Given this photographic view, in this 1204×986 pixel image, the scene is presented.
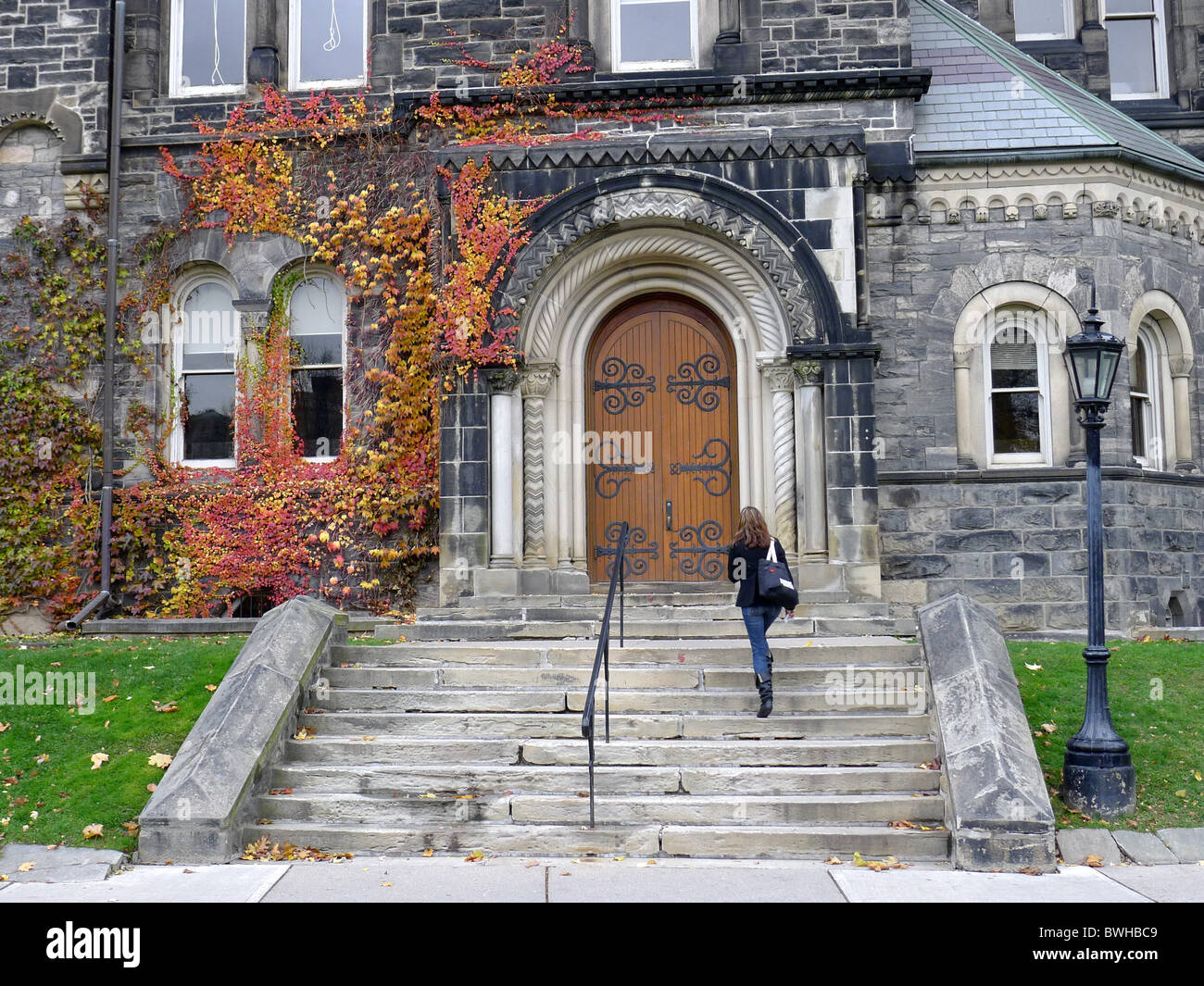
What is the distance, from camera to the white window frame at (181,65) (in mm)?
14234

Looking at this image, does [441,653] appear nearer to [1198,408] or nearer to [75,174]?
[75,174]

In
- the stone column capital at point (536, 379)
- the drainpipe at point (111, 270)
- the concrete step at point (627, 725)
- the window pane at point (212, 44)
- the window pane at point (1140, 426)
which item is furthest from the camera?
the window pane at point (212, 44)

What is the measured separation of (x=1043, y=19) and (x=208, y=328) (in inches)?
456

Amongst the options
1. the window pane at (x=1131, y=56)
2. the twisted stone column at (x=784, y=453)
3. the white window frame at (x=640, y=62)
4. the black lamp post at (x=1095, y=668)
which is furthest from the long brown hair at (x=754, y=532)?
the window pane at (x=1131, y=56)

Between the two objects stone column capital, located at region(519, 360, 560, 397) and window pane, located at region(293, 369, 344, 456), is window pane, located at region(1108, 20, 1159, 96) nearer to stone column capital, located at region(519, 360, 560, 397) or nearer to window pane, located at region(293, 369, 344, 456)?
stone column capital, located at region(519, 360, 560, 397)

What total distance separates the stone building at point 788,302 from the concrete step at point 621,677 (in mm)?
2179

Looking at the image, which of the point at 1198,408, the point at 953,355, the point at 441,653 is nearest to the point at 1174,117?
the point at 1198,408

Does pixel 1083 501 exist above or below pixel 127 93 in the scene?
below

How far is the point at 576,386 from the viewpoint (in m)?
12.6

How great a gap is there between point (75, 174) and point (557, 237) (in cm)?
604

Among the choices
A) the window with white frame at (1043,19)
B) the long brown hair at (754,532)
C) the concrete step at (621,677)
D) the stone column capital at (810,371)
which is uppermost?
the window with white frame at (1043,19)

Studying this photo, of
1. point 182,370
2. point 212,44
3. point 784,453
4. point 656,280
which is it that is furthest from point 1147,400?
point 212,44

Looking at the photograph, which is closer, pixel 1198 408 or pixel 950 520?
pixel 950 520

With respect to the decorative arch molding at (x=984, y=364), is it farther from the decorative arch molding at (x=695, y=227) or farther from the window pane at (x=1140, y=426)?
the decorative arch molding at (x=695, y=227)
